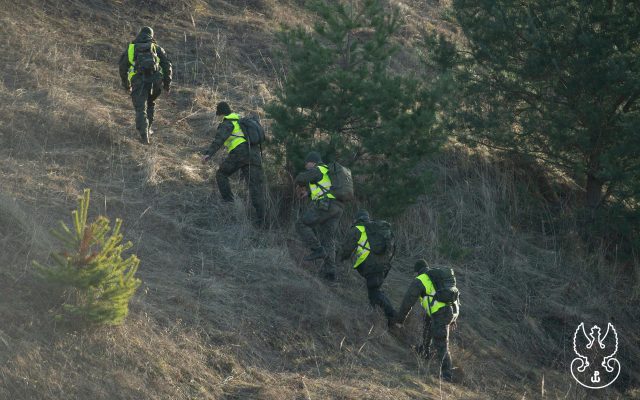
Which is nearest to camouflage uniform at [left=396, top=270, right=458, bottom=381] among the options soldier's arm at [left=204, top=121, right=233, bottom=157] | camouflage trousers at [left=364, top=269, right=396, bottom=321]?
camouflage trousers at [left=364, top=269, right=396, bottom=321]

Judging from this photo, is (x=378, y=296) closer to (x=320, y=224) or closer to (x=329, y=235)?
(x=329, y=235)

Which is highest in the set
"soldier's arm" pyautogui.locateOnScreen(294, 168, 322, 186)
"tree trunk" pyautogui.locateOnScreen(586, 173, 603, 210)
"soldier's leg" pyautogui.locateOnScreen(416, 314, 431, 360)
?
"soldier's arm" pyautogui.locateOnScreen(294, 168, 322, 186)

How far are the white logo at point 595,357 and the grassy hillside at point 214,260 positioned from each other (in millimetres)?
214

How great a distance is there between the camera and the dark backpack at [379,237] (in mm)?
11258

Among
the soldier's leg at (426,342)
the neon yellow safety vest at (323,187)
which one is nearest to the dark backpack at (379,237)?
the neon yellow safety vest at (323,187)

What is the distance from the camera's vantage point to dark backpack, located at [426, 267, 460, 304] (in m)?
→ 10.6

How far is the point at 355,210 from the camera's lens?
13.5m

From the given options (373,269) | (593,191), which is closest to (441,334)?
(373,269)

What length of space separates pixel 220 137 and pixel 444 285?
384 centimetres

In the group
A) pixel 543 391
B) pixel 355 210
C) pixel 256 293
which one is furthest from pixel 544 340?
pixel 256 293

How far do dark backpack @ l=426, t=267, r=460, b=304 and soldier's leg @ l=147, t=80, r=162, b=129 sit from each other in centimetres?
578

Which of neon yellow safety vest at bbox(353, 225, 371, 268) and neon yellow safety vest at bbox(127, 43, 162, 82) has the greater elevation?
neon yellow safety vest at bbox(127, 43, 162, 82)

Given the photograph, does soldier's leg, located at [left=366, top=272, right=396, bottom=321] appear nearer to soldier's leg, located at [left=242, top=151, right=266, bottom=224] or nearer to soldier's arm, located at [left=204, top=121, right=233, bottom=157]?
soldier's leg, located at [left=242, top=151, right=266, bottom=224]

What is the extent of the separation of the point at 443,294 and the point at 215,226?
3609 mm
